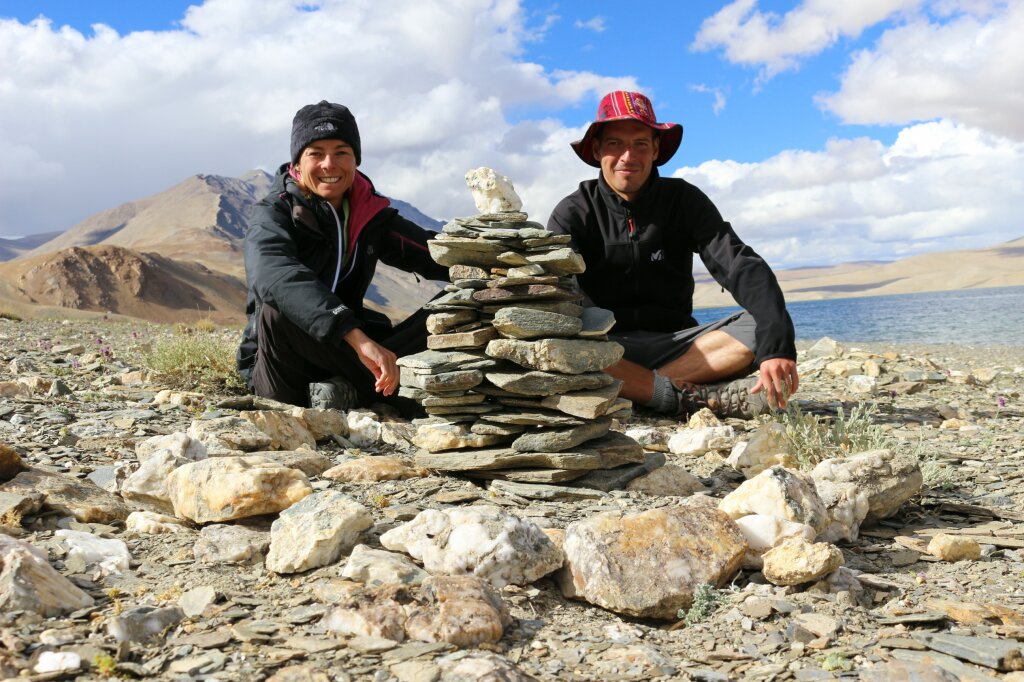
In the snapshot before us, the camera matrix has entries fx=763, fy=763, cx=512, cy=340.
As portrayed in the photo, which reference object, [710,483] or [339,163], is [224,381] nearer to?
[339,163]

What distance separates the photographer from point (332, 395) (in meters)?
6.23

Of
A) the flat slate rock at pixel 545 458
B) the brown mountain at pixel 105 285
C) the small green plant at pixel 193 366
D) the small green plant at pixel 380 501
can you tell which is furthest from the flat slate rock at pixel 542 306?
the brown mountain at pixel 105 285

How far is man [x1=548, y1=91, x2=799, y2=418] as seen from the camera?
238 inches

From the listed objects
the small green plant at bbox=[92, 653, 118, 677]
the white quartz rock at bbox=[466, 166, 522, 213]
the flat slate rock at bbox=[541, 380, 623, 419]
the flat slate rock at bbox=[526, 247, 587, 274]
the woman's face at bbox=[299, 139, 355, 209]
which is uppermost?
the woman's face at bbox=[299, 139, 355, 209]

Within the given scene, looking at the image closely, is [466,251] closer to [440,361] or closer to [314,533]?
[440,361]

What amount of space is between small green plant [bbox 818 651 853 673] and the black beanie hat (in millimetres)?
4679

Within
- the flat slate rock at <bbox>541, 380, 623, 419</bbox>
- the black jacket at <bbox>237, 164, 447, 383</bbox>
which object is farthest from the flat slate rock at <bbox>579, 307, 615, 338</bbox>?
the black jacket at <bbox>237, 164, 447, 383</bbox>

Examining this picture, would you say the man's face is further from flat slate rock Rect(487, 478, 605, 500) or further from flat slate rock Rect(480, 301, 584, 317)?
flat slate rock Rect(487, 478, 605, 500)

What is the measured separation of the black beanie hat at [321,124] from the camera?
5.62 metres

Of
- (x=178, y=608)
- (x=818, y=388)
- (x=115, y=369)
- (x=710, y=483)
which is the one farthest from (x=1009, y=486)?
(x=115, y=369)

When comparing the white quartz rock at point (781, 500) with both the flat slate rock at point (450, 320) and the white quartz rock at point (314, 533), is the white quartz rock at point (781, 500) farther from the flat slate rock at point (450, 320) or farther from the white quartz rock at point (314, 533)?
the flat slate rock at point (450, 320)

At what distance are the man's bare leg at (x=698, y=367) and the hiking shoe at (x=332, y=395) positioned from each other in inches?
89.9

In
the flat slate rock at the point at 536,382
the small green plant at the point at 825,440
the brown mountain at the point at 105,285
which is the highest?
the brown mountain at the point at 105,285

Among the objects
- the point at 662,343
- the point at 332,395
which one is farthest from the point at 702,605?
the point at 662,343
